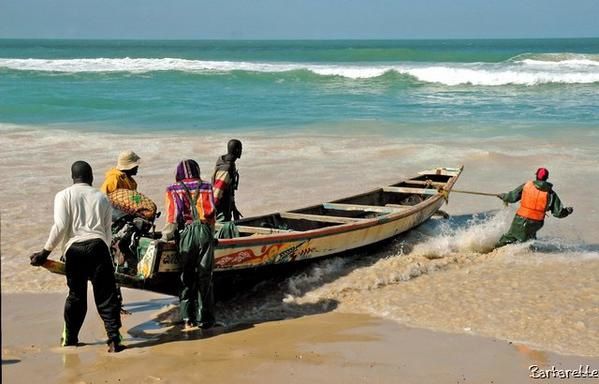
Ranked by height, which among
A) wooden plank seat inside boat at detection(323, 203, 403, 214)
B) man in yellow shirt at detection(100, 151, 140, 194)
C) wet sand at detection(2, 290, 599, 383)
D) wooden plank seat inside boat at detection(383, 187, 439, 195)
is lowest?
wet sand at detection(2, 290, 599, 383)

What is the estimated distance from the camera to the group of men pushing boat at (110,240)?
5.37 metres

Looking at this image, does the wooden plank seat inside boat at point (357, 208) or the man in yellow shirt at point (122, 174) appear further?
the wooden plank seat inside boat at point (357, 208)

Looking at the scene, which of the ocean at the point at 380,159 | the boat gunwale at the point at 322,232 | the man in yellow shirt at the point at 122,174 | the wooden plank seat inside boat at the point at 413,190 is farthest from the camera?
the wooden plank seat inside boat at the point at 413,190

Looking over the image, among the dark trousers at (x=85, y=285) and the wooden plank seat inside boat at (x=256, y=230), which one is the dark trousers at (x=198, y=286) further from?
the wooden plank seat inside boat at (x=256, y=230)

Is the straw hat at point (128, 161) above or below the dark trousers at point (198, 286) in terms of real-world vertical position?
above

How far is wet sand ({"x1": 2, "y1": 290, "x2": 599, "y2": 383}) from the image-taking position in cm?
539

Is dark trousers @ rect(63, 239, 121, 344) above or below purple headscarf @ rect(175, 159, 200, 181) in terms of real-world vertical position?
below

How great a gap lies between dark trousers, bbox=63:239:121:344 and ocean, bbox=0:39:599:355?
4.40 ft

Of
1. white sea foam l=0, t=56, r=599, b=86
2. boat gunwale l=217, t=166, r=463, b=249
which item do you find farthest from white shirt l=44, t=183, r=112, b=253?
white sea foam l=0, t=56, r=599, b=86

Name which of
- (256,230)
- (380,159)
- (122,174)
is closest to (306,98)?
(380,159)

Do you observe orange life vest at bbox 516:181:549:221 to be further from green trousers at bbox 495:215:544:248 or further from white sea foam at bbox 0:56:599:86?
white sea foam at bbox 0:56:599:86

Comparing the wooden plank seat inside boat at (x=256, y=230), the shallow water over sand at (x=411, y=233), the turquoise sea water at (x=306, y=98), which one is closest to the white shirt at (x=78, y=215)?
the shallow water over sand at (x=411, y=233)

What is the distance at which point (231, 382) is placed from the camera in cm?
530

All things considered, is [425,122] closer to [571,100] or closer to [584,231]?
[571,100]
